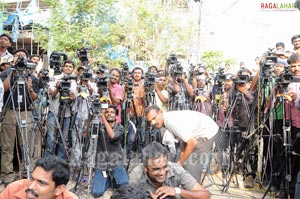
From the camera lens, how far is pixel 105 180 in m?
3.88

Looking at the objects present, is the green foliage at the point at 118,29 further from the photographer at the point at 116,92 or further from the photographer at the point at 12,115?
the photographer at the point at 12,115

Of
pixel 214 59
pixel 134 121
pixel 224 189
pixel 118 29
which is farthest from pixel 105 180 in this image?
pixel 214 59

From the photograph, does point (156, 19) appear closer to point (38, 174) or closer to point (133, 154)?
point (133, 154)

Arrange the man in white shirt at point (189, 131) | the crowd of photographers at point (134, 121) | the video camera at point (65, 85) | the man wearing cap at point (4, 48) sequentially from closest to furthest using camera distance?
the man in white shirt at point (189, 131), the crowd of photographers at point (134, 121), the video camera at point (65, 85), the man wearing cap at point (4, 48)

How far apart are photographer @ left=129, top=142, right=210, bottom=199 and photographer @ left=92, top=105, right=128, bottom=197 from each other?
1.29 m

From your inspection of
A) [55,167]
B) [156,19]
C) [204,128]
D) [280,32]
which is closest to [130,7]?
[156,19]

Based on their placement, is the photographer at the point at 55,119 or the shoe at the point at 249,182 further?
the shoe at the point at 249,182

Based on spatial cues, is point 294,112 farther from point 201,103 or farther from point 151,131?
point 151,131

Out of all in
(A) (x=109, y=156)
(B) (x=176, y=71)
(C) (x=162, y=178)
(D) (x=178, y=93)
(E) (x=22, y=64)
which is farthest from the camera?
(D) (x=178, y=93)

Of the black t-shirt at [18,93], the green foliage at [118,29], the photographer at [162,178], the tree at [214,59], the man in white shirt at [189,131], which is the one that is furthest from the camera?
the tree at [214,59]

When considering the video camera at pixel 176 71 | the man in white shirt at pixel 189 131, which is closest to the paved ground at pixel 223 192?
the man in white shirt at pixel 189 131

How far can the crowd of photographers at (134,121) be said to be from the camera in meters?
3.53

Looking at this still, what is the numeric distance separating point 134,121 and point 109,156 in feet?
3.13

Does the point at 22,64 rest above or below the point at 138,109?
above
